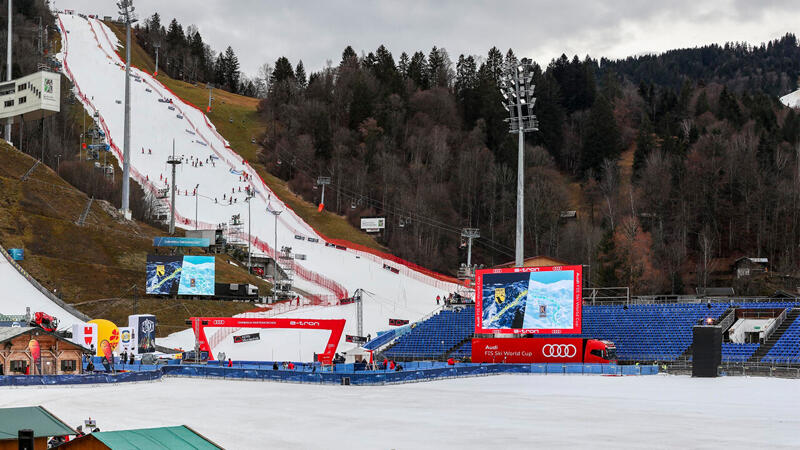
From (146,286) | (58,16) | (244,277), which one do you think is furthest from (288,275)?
(58,16)

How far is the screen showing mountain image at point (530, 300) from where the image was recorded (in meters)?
43.5

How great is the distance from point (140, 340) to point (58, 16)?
115 metres

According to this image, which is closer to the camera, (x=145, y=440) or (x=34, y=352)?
(x=145, y=440)

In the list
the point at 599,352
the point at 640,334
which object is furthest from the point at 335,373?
the point at 640,334

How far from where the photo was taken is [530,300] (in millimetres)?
44312

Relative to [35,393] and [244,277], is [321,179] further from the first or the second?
[35,393]

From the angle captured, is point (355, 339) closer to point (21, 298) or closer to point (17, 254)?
point (21, 298)

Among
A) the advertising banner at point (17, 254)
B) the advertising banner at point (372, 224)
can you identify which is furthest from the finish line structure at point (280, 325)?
the advertising banner at point (372, 224)

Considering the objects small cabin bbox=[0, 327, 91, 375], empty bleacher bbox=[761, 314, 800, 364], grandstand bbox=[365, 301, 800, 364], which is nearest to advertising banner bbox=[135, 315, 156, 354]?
small cabin bbox=[0, 327, 91, 375]

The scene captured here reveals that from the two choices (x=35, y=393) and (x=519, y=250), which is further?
(x=519, y=250)

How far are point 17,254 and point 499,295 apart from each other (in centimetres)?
3381

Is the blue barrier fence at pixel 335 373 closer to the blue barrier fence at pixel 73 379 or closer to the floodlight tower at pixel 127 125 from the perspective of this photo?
the blue barrier fence at pixel 73 379

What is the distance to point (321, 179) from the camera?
102m

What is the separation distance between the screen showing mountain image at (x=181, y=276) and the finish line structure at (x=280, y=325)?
854 cm
